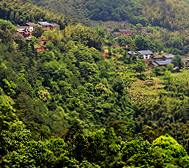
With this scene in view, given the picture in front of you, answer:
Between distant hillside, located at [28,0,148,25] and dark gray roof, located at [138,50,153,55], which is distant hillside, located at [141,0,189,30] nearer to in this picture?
distant hillside, located at [28,0,148,25]

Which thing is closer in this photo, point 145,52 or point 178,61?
point 178,61

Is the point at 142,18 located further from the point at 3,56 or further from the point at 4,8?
the point at 3,56

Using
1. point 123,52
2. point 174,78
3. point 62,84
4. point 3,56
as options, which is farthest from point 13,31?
point 174,78

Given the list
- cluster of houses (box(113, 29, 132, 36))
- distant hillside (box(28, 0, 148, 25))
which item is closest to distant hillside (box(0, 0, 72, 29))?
cluster of houses (box(113, 29, 132, 36))

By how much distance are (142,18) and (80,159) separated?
6971 cm

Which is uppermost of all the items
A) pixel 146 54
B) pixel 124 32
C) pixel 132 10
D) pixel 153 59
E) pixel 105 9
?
pixel 132 10

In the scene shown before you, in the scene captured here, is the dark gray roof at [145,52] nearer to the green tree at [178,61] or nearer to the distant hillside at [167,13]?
the green tree at [178,61]

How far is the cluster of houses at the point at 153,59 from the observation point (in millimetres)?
59312

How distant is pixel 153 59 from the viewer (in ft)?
203

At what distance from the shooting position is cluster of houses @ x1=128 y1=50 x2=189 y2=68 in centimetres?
5931

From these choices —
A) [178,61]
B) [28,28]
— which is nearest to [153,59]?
[178,61]

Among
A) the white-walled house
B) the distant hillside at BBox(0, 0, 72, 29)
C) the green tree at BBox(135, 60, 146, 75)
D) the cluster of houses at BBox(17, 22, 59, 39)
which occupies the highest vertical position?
the distant hillside at BBox(0, 0, 72, 29)

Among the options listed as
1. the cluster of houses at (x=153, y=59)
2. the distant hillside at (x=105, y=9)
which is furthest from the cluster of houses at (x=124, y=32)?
the cluster of houses at (x=153, y=59)

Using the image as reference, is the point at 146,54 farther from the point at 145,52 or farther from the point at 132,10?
the point at 132,10
